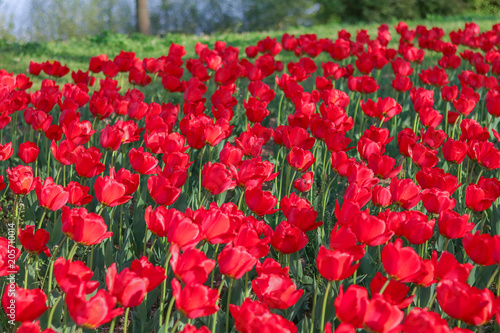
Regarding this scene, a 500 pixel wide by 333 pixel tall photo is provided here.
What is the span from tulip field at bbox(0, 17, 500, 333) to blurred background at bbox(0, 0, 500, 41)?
457 inches

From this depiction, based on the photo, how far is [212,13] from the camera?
22.0 metres

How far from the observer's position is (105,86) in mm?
4160

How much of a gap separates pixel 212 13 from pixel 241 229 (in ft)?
69.1

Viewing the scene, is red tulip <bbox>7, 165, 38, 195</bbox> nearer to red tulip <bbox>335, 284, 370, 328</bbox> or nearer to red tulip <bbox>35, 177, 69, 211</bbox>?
red tulip <bbox>35, 177, 69, 211</bbox>

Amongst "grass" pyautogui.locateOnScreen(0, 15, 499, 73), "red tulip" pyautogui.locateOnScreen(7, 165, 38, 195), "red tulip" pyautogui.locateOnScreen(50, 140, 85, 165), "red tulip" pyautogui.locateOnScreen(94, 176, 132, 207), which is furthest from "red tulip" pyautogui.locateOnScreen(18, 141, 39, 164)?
"grass" pyautogui.locateOnScreen(0, 15, 499, 73)

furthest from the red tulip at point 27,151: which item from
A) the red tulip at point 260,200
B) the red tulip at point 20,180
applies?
the red tulip at point 260,200

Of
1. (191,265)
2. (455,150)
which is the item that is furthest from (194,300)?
(455,150)

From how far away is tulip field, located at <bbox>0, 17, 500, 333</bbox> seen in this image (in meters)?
1.64

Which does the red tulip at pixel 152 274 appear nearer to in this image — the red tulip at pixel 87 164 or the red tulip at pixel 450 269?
the red tulip at pixel 450 269

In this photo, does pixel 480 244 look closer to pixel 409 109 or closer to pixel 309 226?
pixel 309 226

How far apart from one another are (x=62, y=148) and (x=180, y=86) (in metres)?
1.67

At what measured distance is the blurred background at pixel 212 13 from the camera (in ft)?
59.9

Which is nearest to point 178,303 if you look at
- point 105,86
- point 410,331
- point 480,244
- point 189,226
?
point 189,226

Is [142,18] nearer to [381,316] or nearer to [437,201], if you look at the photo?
[437,201]
